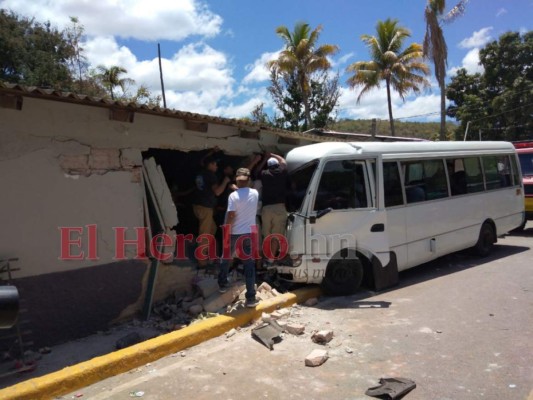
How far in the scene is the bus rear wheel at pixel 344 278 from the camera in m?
6.53

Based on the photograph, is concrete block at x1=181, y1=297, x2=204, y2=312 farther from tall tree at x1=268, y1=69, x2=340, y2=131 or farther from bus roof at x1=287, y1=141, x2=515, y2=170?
tall tree at x1=268, y1=69, x2=340, y2=131

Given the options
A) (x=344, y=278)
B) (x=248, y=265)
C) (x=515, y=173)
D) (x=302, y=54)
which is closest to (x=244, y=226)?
(x=248, y=265)

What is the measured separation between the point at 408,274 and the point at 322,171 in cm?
297

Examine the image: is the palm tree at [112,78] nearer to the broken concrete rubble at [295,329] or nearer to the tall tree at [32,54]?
the tall tree at [32,54]

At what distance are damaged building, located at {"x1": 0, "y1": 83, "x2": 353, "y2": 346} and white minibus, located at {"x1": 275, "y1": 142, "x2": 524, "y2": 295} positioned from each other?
1.60 metres

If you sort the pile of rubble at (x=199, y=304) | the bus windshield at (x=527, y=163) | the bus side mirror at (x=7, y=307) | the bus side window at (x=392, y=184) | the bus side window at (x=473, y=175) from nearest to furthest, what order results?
the bus side mirror at (x=7, y=307), the pile of rubble at (x=199, y=304), the bus side window at (x=392, y=184), the bus side window at (x=473, y=175), the bus windshield at (x=527, y=163)

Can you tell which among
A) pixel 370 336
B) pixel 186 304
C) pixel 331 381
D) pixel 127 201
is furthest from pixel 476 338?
pixel 127 201

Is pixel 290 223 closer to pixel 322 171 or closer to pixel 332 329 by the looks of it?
pixel 322 171

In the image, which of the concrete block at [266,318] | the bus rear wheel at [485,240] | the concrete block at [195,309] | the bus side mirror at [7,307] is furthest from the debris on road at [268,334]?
the bus rear wheel at [485,240]

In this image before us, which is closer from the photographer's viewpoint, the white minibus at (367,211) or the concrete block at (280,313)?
the concrete block at (280,313)

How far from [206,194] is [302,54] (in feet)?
61.1

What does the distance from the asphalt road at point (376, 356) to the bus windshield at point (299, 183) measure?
1465mm

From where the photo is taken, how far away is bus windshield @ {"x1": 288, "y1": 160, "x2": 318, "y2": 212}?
6.52 metres

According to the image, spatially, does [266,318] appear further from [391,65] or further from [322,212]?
[391,65]
